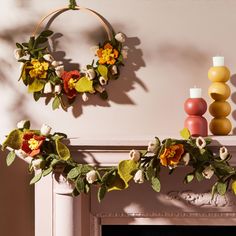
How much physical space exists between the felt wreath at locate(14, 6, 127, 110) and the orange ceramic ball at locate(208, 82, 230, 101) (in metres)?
0.35

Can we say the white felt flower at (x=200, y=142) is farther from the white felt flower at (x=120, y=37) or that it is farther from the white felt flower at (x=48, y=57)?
the white felt flower at (x=48, y=57)

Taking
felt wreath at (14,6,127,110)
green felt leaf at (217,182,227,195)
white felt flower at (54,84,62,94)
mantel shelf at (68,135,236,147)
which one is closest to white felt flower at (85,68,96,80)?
felt wreath at (14,6,127,110)

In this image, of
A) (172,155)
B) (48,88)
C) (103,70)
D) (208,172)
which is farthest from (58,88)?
(208,172)

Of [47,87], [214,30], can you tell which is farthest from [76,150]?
[214,30]

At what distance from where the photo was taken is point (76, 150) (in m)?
2.22

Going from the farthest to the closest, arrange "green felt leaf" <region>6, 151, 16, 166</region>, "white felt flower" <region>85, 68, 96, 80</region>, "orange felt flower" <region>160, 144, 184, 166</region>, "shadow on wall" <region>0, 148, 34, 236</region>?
"shadow on wall" <region>0, 148, 34, 236</region>, "white felt flower" <region>85, 68, 96, 80</region>, "green felt leaf" <region>6, 151, 16, 166</region>, "orange felt flower" <region>160, 144, 184, 166</region>

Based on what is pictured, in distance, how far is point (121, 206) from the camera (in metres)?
2.33

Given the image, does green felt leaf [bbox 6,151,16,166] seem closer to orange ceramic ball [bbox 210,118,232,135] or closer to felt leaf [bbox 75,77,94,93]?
felt leaf [bbox 75,77,94,93]

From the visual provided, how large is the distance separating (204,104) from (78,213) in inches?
23.2

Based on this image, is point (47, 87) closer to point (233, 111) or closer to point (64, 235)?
point (64, 235)

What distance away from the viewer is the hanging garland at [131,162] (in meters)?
2.11

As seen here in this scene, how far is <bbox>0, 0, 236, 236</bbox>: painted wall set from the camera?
2.37 meters

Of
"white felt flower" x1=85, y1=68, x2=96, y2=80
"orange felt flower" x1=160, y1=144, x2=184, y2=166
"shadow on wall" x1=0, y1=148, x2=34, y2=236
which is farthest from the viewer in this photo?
"shadow on wall" x1=0, y1=148, x2=34, y2=236

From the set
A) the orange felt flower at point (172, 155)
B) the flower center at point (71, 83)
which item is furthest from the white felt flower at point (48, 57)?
the orange felt flower at point (172, 155)
